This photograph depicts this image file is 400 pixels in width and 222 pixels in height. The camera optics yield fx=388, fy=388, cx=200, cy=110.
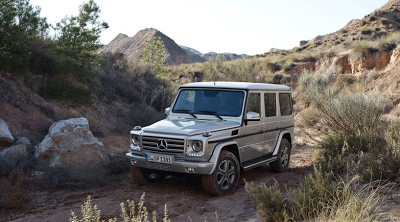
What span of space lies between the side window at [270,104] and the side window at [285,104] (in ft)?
1.20

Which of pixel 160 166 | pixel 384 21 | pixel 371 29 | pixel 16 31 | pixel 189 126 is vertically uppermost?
pixel 384 21

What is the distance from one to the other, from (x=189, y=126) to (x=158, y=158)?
30.5 inches

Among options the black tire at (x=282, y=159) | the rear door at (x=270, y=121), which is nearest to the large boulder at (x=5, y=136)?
the rear door at (x=270, y=121)

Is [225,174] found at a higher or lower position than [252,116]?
lower

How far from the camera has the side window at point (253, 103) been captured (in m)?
7.54

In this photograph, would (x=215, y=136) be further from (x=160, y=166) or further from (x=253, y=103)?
(x=253, y=103)

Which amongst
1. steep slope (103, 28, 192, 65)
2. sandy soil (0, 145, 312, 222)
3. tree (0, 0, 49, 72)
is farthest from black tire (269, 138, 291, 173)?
steep slope (103, 28, 192, 65)

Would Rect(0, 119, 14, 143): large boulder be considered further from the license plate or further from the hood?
the license plate

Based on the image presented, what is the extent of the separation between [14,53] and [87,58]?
8.88ft

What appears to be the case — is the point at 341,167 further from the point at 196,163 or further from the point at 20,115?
the point at 20,115

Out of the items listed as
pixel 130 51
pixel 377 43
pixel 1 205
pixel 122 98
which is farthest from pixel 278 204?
pixel 130 51

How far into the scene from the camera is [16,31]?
11.5m

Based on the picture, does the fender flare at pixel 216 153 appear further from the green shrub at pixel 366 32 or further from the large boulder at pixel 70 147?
the green shrub at pixel 366 32

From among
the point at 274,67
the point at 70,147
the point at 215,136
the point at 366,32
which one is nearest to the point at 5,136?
the point at 70,147
